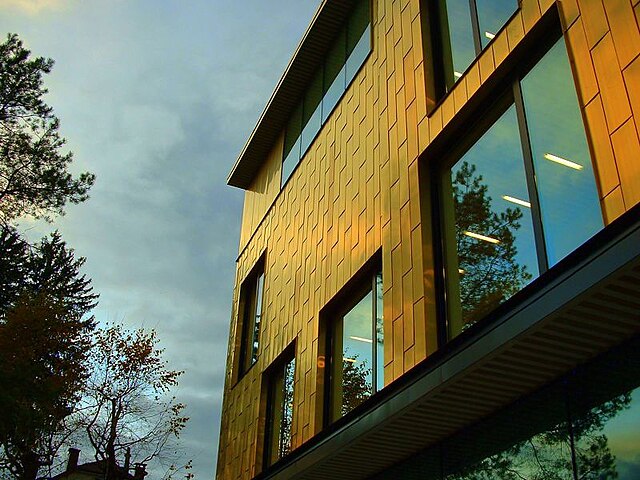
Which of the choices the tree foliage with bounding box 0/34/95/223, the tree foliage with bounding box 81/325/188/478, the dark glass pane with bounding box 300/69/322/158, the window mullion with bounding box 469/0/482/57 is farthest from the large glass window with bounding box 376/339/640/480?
the tree foliage with bounding box 81/325/188/478

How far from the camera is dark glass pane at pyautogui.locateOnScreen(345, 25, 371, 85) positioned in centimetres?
1431

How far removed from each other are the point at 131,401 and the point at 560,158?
24286mm

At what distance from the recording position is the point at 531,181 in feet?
24.9

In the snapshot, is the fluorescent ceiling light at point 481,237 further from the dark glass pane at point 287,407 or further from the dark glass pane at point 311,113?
the dark glass pane at point 311,113

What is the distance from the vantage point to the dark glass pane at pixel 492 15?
8914 mm

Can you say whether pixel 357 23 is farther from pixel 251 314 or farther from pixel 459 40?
pixel 251 314

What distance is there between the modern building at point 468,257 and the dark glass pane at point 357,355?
4 cm

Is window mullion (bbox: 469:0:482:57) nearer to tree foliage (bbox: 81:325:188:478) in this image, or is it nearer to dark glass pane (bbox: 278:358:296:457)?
dark glass pane (bbox: 278:358:296:457)

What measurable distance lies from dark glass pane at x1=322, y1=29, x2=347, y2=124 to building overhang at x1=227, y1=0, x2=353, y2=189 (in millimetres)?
397

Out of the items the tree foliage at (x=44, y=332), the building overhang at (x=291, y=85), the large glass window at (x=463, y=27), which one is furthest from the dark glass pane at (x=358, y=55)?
the tree foliage at (x=44, y=332)

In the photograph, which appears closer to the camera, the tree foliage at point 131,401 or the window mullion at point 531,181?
the window mullion at point 531,181

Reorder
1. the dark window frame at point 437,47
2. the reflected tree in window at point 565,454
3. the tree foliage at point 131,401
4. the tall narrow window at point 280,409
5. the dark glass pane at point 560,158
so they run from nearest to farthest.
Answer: the reflected tree in window at point 565,454, the dark glass pane at point 560,158, the dark window frame at point 437,47, the tall narrow window at point 280,409, the tree foliage at point 131,401

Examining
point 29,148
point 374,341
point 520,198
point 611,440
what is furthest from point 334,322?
point 29,148

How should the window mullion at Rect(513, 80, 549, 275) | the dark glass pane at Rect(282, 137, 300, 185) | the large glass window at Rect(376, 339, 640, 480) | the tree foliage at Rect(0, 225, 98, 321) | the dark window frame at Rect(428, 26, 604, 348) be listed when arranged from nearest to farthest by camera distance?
the large glass window at Rect(376, 339, 640, 480), the window mullion at Rect(513, 80, 549, 275), the dark window frame at Rect(428, 26, 604, 348), the dark glass pane at Rect(282, 137, 300, 185), the tree foliage at Rect(0, 225, 98, 321)
